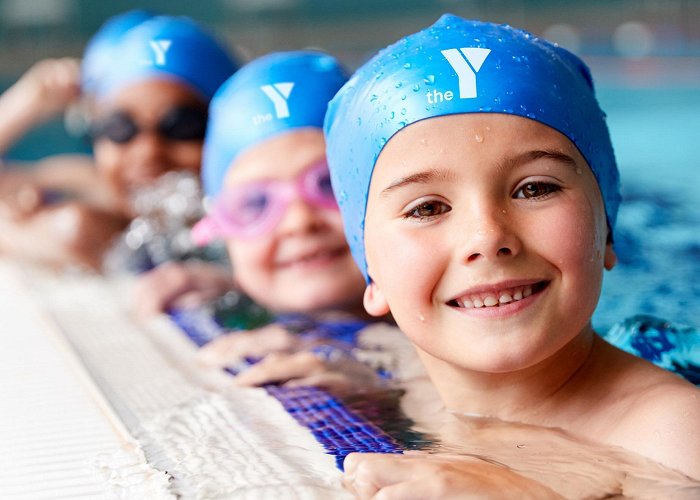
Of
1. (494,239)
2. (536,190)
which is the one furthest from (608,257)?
(494,239)

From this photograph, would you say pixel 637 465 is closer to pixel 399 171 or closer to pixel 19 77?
pixel 399 171

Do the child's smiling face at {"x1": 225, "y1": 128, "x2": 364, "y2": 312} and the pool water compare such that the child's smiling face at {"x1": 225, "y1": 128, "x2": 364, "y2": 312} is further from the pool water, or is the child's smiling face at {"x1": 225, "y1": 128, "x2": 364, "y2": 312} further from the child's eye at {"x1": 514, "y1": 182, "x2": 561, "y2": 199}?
the child's eye at {"x1": 514, "y1": 182, "x2": 561, "y2": 199}

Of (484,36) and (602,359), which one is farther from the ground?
(484,36)

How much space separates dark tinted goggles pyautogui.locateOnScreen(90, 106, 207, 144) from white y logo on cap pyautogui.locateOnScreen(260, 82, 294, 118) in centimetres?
109

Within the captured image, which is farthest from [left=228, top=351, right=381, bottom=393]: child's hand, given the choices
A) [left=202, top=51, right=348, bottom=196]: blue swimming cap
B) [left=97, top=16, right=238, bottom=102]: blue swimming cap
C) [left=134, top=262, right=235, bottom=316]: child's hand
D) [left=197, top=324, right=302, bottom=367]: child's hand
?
[left=97, top=16, right=238, bottom=102]: blue swimming cap

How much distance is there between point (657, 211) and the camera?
4836 mm

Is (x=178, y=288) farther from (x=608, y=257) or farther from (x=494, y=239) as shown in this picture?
(x=494, y=239)

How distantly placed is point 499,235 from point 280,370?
0.97 m

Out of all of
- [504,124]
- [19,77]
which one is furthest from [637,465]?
[19,77]

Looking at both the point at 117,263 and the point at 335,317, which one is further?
the point at 117,263

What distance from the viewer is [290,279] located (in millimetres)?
3248

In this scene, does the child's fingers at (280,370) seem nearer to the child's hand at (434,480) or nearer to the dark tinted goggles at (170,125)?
the child's hand at (434,480)

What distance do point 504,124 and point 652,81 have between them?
7.98 m

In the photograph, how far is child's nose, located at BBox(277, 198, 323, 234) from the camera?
3.15 m
